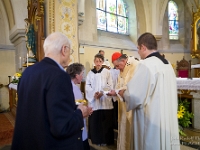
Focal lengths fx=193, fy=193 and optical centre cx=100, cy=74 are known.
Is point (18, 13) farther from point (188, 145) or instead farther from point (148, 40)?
point (188, 145)

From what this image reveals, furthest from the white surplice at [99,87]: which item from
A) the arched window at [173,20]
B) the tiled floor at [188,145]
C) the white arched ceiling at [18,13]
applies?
the arched window at [173,20]

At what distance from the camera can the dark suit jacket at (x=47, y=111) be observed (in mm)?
1243

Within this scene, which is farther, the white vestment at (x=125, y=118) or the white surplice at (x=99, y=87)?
the white surplice at (x=99, y=87)

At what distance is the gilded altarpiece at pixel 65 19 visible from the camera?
4.67 m

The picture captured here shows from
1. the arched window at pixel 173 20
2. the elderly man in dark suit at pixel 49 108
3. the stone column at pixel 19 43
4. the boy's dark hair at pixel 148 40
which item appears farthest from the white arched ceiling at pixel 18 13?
the arched window at pixel 173 20

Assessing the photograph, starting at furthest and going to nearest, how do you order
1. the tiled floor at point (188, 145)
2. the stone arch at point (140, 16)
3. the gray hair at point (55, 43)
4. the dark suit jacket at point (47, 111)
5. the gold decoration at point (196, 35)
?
the stone arch at point (140, 16)
the gold decoration at point (196, 35)
the tiled floor at point (188, 145)
the gray hair at point (55, 43)
the dark suit jacket at point (47, 111)

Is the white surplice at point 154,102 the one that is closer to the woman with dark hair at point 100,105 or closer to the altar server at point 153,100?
the altar server at point 153,100

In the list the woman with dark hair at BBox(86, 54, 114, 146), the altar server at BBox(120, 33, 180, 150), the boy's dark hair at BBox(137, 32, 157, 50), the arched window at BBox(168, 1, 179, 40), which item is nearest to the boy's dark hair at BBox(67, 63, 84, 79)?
the altar server at BBox(120, 33, 180, 150)

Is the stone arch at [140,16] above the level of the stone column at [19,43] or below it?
above

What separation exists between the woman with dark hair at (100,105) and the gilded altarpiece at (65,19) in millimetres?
1416

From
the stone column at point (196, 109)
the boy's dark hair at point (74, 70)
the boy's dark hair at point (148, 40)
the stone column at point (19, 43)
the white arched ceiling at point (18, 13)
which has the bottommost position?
the stone column at point (196, 109)

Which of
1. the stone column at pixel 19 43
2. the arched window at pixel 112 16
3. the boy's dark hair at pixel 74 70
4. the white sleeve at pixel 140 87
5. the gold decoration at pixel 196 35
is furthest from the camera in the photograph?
the gold decoration at pixel 196 35

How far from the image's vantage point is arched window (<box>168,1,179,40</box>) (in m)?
12.0

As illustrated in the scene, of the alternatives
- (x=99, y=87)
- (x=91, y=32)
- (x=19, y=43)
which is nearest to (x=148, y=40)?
(x=99, y=87)
